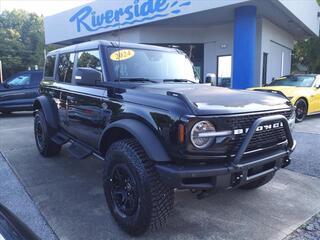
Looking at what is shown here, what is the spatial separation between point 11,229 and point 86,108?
8.73 feet

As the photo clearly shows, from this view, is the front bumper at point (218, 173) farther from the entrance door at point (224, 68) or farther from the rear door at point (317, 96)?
the entrance door at point (224, 68)

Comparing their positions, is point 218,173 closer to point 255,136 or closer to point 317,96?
point 255,136

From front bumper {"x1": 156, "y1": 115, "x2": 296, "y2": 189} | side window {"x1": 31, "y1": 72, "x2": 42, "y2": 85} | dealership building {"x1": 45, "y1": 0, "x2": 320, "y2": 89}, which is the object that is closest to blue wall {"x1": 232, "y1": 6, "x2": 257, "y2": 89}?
dealership building {"x1": 45, "y1": 0, "x2": 320, "y2": 89}

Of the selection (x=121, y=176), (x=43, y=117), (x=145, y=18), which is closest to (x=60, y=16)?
(x=145, y=18)

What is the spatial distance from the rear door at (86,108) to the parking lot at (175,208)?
69 cm

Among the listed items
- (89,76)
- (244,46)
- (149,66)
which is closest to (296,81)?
(244,46)

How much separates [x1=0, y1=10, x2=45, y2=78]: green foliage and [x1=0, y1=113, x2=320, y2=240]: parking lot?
4469 cm

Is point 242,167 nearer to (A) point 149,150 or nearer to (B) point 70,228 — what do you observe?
(A) point 149,150

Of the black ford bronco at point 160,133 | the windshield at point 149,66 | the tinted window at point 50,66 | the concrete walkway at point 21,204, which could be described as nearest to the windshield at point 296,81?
the windshield at point 149,66

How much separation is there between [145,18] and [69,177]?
11.9 meters

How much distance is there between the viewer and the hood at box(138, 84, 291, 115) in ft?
9.77

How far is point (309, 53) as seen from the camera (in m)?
24.4

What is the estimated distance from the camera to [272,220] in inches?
142

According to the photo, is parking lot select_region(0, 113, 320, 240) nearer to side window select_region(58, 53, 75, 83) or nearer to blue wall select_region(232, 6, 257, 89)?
side window select_region(58, 53, 75, 83)
